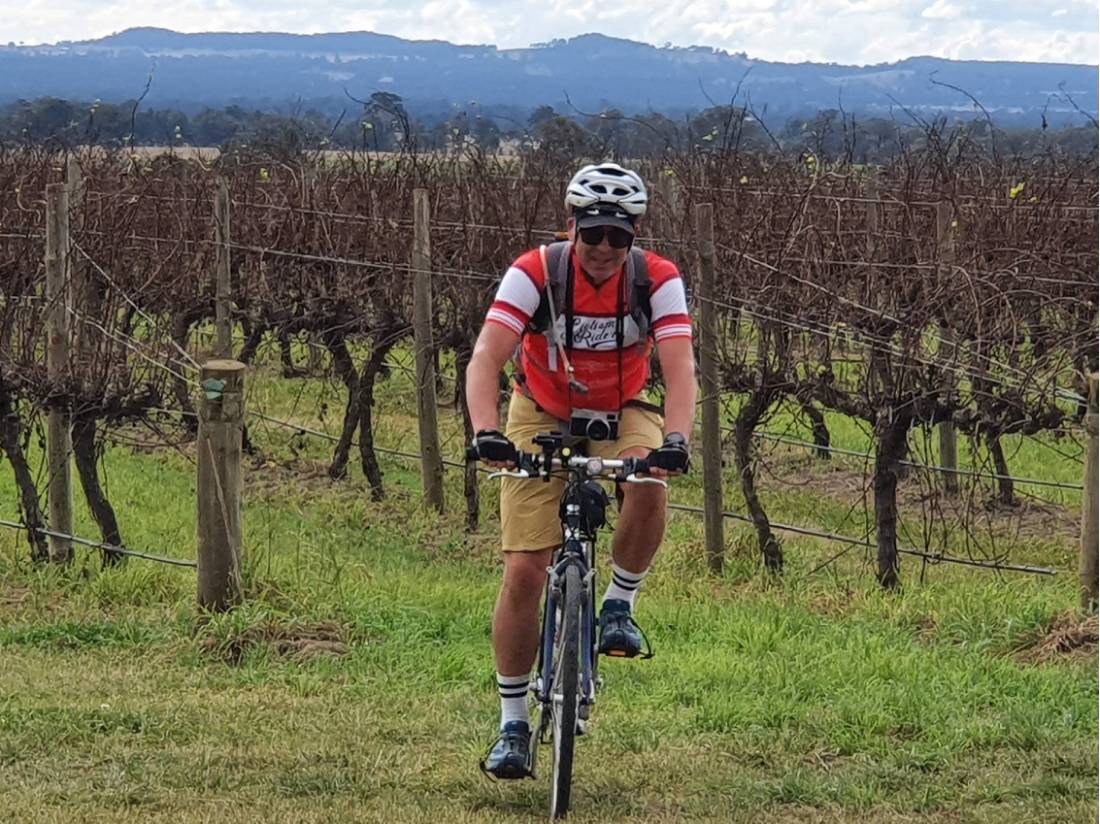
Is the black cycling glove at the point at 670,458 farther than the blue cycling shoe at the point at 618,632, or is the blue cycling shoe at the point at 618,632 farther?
the blue cycling shoe at the point at 618,632

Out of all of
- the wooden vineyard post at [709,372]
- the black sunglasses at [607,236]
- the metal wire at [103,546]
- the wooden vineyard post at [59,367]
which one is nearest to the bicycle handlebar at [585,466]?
the black sunglasses at [607,236]

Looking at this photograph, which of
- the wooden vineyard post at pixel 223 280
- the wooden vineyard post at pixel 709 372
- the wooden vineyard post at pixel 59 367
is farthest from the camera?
the wooden vineyard post at pixel 223 280

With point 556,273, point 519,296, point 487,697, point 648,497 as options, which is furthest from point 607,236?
point 487,697

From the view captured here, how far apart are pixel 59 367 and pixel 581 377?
477 cm

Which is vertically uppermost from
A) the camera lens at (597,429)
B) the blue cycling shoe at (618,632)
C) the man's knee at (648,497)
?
the camera lens at (597,429)

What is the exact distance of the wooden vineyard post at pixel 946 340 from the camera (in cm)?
1065

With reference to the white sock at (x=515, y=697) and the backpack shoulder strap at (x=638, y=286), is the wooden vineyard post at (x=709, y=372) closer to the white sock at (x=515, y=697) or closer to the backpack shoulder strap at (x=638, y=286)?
the backpack shoulder strap at (x=638, y=286)

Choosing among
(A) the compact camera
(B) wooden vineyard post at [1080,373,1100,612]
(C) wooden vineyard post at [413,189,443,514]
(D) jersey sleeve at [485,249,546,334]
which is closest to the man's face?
(D) jersey sleeve at [485,249,546,334]

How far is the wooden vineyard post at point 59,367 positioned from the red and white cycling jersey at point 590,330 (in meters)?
4.53

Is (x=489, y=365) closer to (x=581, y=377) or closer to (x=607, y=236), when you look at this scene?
(x=581, y=377)

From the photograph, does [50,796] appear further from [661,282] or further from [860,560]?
[860,560]

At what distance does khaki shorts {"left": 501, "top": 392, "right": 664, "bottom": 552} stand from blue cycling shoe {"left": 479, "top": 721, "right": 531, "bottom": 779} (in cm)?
58

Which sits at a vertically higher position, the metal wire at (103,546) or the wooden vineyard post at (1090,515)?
the wooden vineyard post at (1090,515)

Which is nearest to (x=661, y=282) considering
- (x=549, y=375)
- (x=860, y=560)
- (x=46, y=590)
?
(x=549, y=375)
